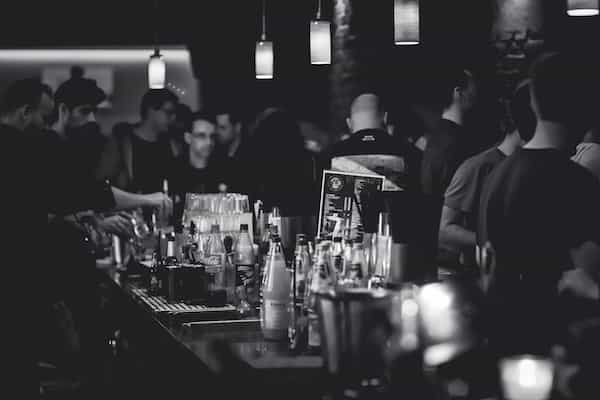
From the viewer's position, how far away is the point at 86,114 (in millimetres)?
7203

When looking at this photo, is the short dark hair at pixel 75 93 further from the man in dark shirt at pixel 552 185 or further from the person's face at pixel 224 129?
the man in dark shirt at pixel 552 185

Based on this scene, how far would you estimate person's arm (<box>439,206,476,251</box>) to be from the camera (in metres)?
4.85

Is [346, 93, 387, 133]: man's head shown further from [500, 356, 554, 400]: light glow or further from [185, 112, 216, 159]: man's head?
[500, 356, 554, 400]: light glow

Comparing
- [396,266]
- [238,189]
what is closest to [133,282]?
[238,189]

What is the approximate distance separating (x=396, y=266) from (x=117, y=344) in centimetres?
279

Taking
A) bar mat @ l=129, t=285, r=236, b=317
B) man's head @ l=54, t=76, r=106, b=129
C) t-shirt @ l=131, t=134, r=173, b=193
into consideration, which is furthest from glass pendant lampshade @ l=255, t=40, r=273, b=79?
bar mat @ l=129, t=285, r=236, b=317

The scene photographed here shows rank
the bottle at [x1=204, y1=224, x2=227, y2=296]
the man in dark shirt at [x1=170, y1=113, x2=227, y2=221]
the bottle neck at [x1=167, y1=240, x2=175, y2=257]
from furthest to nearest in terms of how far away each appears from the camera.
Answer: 1. the man in dark shirt at [x1=170, y1=113, x2=227, y2=221]
2. the bottle neck at [x1=167, y1=240, x2=175, y2=257]
3. the bottle at [x1=204, y1=224, x2=227, y2=296]

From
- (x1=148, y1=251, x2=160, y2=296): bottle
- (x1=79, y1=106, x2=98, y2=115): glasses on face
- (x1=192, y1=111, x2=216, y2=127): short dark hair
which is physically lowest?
(x1=148, y1=251, x2=160, y2=296): bottle

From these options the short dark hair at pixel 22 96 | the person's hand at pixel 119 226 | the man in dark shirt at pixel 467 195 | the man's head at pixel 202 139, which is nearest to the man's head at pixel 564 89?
the man in dark shirt at pixel 467 195

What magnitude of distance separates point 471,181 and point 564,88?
5.40ft

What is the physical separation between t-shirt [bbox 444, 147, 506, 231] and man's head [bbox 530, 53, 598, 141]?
149 centimetres

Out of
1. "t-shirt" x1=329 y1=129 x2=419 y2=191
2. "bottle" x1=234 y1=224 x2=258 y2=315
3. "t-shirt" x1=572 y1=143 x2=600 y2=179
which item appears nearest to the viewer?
"bottle" x1=234 y1=224 x2=258 y2=315

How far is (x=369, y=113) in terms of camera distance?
6.02 m

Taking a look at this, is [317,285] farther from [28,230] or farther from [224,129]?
[224,129]
